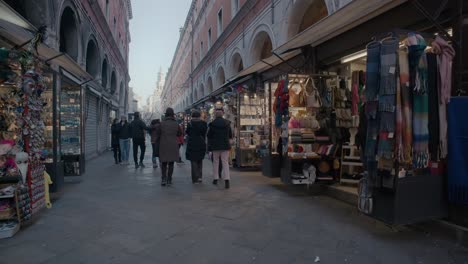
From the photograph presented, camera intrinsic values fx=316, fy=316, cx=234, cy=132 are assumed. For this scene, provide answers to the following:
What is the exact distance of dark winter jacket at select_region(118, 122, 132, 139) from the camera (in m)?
11.0

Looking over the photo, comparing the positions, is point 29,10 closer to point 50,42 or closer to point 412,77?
point 50,42

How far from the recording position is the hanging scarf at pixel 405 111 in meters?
3.64

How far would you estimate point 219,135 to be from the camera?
276 inches

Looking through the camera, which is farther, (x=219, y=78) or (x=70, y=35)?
(x=219, y=78)

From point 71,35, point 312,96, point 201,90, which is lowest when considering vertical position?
point 312,96

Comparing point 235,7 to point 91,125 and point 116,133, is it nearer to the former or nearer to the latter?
point 116,133

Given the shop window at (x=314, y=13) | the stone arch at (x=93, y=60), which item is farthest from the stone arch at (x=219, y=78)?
the shop window at (x=314, y=13)

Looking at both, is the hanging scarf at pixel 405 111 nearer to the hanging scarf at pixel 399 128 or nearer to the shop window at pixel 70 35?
the hanging scarf at pixel 399 128

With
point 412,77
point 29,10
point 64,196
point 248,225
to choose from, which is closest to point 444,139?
point 412,77

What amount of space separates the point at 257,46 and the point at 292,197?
8.82m

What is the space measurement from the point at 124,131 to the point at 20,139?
6672 millimetres

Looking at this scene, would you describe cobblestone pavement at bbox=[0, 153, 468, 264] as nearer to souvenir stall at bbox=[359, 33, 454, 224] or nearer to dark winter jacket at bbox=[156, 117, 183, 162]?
souvenir stall at bbox=[359, 33, 454, 224]

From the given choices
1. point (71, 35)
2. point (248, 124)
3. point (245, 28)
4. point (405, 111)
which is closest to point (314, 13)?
point (248, 124)

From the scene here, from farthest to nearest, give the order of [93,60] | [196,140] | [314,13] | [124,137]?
1. [93,60]
2. [124,137]
3. [314,13]
4. [196,140]
